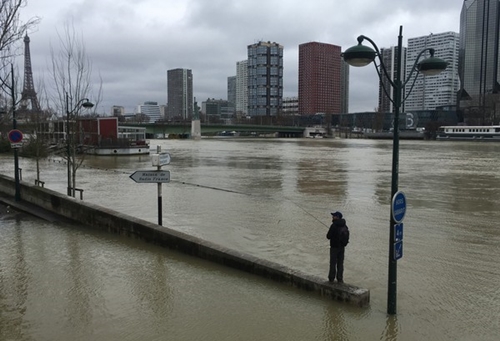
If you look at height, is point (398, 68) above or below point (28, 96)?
below

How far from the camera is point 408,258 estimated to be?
1089 cm

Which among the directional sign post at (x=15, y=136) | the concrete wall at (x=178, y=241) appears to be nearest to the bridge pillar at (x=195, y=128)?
the concrete wall at (x=178, y=241)

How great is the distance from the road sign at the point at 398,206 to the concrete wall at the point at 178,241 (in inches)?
58.3

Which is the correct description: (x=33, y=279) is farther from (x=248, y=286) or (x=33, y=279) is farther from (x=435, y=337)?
(x=435, y=337)

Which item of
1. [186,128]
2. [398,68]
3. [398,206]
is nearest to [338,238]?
[398,206]

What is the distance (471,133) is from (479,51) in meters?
66.4

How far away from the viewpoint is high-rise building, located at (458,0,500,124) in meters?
162

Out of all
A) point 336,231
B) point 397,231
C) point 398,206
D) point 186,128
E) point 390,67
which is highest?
point 390,67

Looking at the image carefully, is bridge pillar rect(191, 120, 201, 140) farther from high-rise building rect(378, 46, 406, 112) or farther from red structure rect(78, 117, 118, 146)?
high-rise building rect(378, 46, 406, 112)

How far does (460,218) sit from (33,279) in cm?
1431

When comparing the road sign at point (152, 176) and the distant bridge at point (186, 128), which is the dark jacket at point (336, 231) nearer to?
the road sign at point (152, 176)

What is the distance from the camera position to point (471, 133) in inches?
4540

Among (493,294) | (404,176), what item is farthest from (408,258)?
(404,176)

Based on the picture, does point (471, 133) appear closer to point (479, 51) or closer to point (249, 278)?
point (479, 51)
